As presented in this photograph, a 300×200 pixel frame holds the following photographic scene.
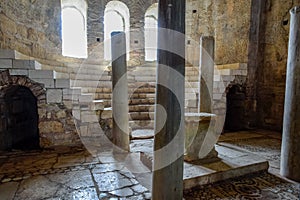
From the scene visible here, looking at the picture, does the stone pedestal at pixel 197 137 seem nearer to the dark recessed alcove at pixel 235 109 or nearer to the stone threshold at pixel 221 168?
the stone threshold at pixel 221 168

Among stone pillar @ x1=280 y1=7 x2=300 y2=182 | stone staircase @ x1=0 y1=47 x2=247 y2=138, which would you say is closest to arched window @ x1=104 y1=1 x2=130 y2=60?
stone staircase @ x1=0 y1=47 x2=247 y2=138

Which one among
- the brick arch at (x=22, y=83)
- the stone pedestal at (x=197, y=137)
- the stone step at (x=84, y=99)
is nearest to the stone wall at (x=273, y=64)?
the stone pedestal at (x=197, y=137)

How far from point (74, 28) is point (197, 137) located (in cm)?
723

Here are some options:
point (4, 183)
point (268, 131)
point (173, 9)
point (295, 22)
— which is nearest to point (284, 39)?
point (268, 131)

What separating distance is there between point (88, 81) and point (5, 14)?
2.57m

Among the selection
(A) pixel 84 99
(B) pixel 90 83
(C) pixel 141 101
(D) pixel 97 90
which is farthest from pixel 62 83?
(C) pixel 141 101

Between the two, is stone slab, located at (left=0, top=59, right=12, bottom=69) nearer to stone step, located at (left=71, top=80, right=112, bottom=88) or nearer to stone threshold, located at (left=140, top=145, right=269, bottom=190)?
stone step, located at (left=71, top=80, right=112, bottom=88)

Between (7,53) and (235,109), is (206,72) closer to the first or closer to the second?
Answer: (235,109)

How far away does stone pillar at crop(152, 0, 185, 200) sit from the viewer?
163 cm

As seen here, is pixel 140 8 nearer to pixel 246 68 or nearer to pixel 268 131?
pixel 246 68

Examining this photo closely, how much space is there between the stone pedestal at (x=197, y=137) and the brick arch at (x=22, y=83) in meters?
2.76

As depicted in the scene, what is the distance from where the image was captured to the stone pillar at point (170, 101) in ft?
5.34

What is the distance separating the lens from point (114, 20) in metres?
8.97

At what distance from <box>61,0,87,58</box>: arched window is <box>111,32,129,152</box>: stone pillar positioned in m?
4.77
